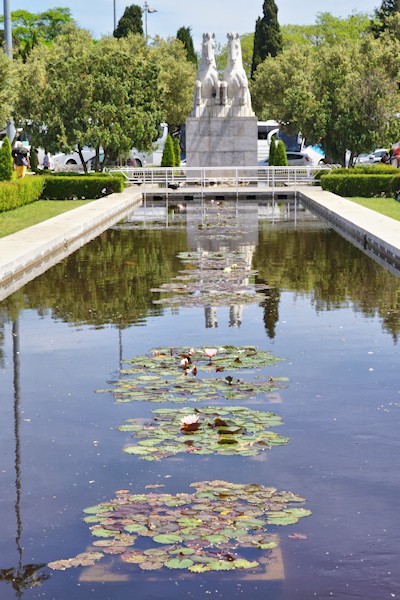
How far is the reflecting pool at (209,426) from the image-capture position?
17.9ft

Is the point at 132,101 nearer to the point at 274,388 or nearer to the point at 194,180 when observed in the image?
the point at 194,180

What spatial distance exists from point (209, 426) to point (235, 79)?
44693mm

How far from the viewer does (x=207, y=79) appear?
5134cm

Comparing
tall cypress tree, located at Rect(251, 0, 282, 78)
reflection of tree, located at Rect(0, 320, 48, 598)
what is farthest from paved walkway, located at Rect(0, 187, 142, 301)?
tall cypress tree, located at Rect(251, 0, 282, 78)

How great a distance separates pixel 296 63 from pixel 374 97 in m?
25.5

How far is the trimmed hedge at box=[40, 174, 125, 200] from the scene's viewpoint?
37531 mm

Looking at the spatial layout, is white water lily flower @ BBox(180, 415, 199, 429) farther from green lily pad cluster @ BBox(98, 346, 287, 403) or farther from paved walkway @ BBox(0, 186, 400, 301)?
paved walkway @ BBox(0, 186, 400, 301)

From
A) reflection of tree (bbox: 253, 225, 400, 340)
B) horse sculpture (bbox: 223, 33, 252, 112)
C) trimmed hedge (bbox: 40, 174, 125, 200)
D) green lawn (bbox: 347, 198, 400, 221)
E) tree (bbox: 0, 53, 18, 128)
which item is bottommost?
reflection of tree (bbox: 253, 225, 400, 340)

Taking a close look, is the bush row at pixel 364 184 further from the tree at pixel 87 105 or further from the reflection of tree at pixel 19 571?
the reflection of tree at pixel 19 571

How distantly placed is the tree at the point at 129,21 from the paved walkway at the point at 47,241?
56.9 m

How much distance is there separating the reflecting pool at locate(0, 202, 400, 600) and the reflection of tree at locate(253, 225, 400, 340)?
8cm

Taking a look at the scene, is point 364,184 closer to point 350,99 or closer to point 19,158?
point 350,99

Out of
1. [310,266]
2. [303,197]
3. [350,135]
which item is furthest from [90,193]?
[310,266]

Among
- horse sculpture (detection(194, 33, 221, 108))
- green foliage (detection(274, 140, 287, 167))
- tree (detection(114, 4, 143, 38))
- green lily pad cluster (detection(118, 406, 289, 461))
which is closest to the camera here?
green lily pad cluster (detection(118, 406, 289, 461))
